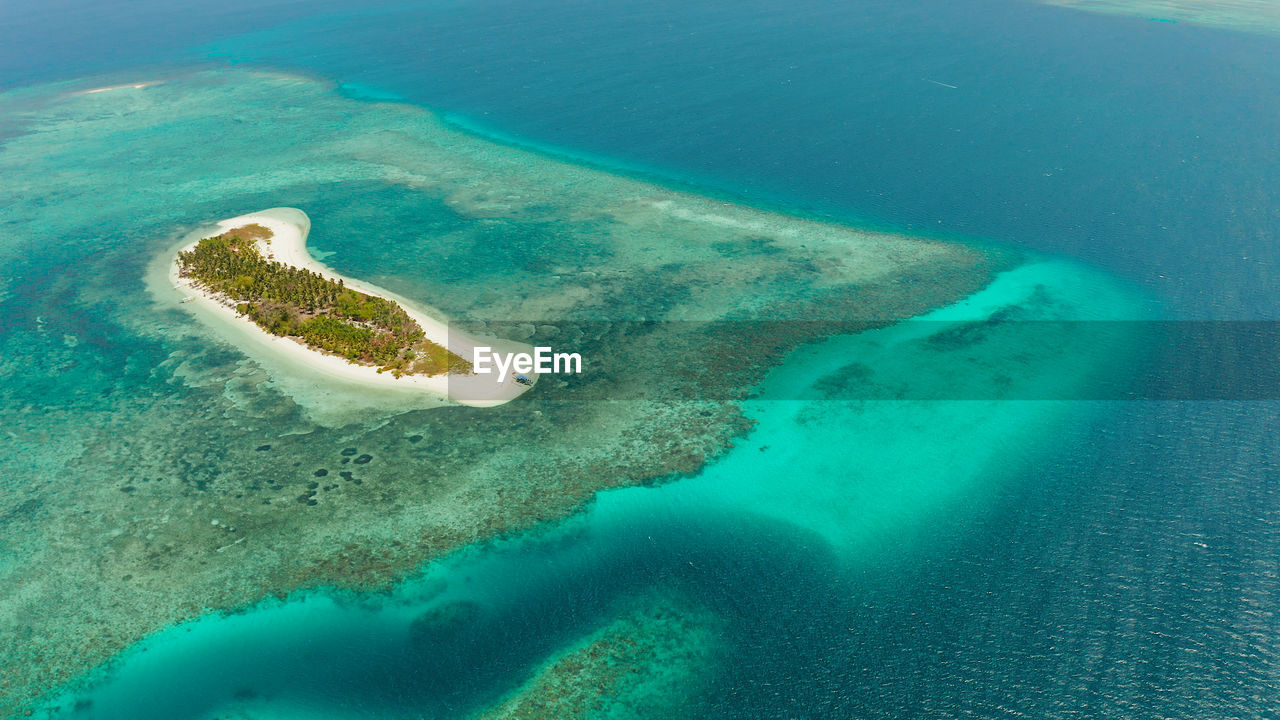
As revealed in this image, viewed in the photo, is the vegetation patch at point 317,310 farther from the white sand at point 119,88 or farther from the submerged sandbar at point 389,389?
the white sand at point 119,88

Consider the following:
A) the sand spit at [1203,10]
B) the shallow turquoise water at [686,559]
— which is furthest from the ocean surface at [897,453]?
the sand spit at [1203,10]

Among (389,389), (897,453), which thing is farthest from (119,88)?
(897,453)

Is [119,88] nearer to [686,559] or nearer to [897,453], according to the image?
[686,559]

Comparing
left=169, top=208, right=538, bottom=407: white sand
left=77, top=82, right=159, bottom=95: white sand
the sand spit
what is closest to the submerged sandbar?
left=169, top=208, right=538, bottom=407: white sand

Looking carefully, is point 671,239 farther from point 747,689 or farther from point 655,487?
point 747,689

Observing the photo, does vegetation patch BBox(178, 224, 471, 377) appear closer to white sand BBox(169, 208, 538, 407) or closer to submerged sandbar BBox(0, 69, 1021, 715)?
white sand BBox(169, 208, 538, 407)
